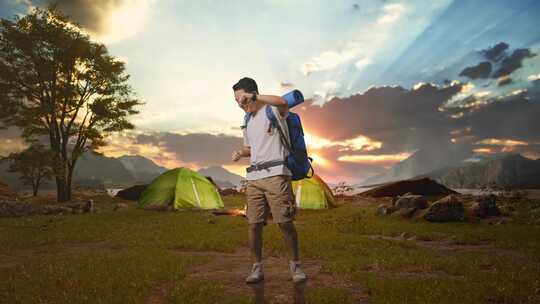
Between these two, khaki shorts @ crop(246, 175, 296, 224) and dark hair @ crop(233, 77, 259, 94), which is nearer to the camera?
khaki shorts @ crop(246, 175, 296, 224)

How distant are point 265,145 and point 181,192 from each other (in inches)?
712

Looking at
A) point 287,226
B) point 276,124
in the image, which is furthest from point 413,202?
point 276,124

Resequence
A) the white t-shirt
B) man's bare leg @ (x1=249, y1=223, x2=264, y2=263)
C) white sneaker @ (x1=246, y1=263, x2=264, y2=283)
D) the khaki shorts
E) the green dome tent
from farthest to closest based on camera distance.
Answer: the green dome tent → man's bare leg @ (x1=249, y1=223, x2=264, y2=263) → white sneaker @ (x1=246, y1=263, x2=264, y2=283) → the white t-shirt → the khaki shorts

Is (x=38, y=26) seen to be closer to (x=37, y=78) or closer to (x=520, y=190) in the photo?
(x=37, y=78)

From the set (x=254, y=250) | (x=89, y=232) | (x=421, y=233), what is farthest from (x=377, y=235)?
(x=89, y=232)

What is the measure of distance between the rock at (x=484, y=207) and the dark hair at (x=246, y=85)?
1445 cm

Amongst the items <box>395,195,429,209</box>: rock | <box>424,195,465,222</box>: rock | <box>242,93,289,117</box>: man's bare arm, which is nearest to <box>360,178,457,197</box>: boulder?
<box>395,195,429,209</box>: rock

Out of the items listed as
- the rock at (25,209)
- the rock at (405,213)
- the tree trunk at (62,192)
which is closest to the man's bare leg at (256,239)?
the rock at (405,213)

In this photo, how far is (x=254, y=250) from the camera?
20.9ft

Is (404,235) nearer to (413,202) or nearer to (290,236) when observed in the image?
(413,202)

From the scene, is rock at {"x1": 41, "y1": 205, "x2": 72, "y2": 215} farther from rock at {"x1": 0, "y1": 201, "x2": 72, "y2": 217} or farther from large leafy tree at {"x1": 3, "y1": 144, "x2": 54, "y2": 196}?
large leafy tree at {"x1": 3, "y1": 144, "x2": 54, "y2": 196}

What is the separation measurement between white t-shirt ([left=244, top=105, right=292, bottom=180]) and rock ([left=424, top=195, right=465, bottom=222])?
40.1 feet

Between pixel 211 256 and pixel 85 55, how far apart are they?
93.1 feet

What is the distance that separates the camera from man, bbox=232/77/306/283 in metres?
5.94
